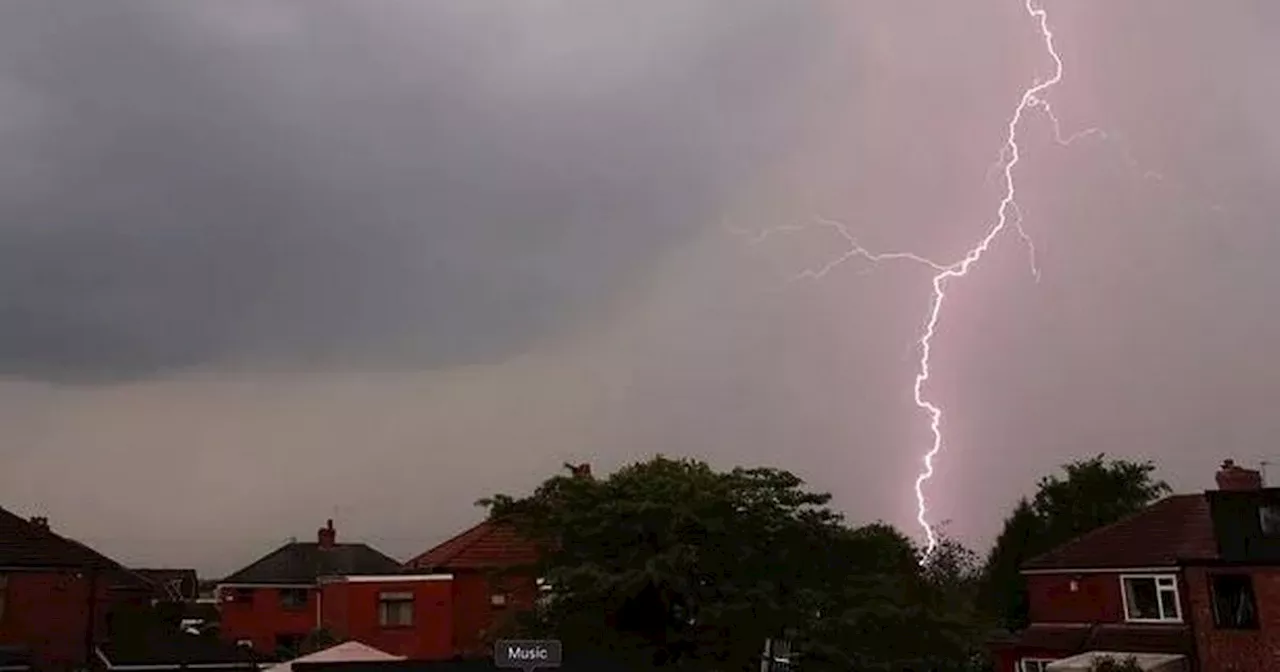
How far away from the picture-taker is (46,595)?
36.2 metres

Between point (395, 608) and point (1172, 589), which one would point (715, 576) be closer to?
point (1172, 589)

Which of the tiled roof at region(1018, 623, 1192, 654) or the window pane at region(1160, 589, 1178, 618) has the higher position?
the window pane at region(1160, 589, 1178, 618)

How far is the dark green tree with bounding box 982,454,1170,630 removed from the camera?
202 ft

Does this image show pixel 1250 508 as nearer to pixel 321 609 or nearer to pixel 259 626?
pixel 321 609

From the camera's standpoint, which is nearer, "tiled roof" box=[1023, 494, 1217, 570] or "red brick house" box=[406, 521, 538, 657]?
"tiled roof" box=[1023, 494, 1217, 570]

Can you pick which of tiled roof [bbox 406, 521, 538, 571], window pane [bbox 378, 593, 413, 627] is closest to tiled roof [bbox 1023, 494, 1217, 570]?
tiled roof [bbox 406, 521, 538, 571]

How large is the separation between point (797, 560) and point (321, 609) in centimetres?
3415

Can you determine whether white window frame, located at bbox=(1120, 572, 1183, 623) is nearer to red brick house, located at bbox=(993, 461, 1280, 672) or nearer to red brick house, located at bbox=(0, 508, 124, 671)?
red brick house, located at bbox=(993, 461, 1280, 672)

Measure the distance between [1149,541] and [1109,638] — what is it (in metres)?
3.88

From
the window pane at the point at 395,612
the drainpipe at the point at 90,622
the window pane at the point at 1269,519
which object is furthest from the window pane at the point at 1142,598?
the drainpipe at the point at 90,622

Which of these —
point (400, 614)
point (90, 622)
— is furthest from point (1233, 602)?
point (90, 622)

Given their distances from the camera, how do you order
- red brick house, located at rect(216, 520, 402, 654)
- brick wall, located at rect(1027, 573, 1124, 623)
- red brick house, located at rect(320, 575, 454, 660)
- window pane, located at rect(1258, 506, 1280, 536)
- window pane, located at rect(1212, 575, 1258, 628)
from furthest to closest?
red brick house, located at rect(216, 520, 402, 654)
red brick house, located at rect(320, 575, 454, 660)
brick wall, located at rect(1027, 573, 1124, 623)
window pane, located at rect(1258, 506, 1280, 536)
window pane, located at rect(1212, 575, 1258, 628)

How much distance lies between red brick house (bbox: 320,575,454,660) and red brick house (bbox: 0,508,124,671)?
11.4 metres

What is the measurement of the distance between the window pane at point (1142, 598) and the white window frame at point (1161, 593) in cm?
6
